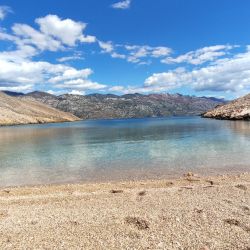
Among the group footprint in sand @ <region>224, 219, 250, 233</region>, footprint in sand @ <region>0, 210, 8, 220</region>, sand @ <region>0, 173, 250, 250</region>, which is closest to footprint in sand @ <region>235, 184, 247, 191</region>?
sand @ <region>0, 173, 250, 250</region>

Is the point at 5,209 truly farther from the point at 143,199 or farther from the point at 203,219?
the point at 203,219

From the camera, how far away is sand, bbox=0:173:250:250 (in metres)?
14.4

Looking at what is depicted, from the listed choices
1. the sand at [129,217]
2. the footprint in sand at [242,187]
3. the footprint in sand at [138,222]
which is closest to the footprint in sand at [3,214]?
the sand at [129,217]

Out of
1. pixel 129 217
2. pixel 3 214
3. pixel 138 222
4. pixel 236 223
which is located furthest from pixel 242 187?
pixel 3 214

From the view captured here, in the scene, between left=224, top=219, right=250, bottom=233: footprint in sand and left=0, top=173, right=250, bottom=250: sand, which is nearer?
left=0, top=173, right=250, bottom=250: sand

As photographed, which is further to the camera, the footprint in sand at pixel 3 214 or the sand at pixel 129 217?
the footprint in sand at pixel 3 214

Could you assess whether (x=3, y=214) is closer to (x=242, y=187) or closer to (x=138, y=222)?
(x=138, y=222)

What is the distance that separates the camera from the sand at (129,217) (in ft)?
47.1

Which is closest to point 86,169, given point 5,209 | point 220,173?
point 220,173

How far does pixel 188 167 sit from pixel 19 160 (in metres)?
25.4

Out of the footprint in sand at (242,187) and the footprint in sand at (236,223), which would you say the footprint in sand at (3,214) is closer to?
the footprint in sand at (236,223)

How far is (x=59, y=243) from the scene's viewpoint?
1446cm

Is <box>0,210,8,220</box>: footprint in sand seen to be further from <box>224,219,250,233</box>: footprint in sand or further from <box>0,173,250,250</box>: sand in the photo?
<box>224,219,250,233</box>: footprint in sand

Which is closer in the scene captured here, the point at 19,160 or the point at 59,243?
the point at 59,243
